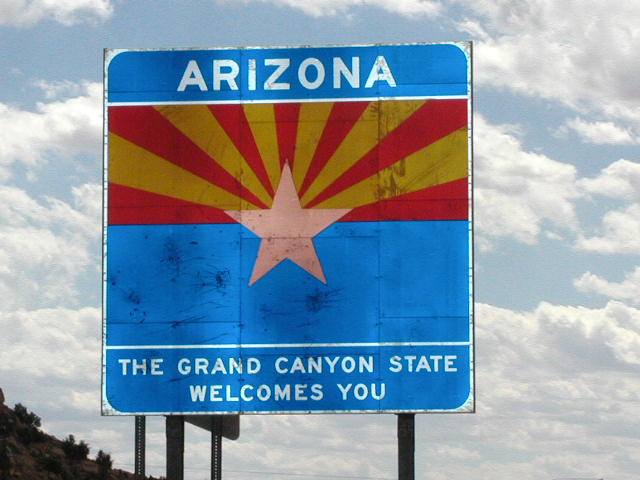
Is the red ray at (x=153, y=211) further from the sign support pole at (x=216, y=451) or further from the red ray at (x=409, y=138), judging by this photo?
the sign support pole at (x=216, y=451)

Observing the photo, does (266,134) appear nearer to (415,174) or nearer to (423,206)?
(415,174)

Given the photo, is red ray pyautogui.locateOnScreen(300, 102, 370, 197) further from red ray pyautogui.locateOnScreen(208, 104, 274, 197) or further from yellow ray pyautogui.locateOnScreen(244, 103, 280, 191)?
red ray pyautogui.locateOnScreen(208, 104, 274, 197)

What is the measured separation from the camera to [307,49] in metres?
23.8

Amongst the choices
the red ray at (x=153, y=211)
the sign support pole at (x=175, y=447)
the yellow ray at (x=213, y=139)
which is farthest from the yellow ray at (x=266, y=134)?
the sign support pole at (x=175, y=447)

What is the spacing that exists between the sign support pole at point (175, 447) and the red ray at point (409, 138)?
203 inches

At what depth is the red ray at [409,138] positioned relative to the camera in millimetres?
23438

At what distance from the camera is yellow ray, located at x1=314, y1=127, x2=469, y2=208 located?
23406mm

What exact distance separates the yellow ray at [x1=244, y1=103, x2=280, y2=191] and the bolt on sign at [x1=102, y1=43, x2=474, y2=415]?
0.09ft

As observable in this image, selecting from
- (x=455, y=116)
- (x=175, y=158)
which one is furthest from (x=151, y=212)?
(x=455, y=116)

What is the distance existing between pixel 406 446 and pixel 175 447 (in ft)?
15.5

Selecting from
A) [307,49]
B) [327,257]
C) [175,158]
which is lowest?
[327,257]

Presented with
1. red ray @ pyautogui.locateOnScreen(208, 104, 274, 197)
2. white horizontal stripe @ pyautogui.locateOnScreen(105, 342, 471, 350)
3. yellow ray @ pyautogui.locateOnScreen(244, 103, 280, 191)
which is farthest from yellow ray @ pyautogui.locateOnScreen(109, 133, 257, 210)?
white horizontal stripe @ pyautogui.locateOnScreen(105, 342, 471, 350)

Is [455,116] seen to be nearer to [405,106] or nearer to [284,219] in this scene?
[405,106]

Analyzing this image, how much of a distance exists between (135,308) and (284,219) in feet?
11.1
